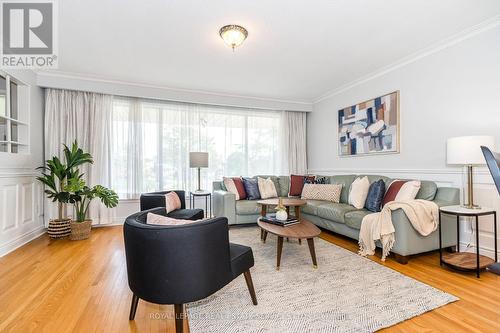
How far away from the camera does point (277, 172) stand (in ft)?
18.9

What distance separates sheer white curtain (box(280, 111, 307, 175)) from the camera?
18.7ft

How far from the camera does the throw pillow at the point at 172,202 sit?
3.44 metres

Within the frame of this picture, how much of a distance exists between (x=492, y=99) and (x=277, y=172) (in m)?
3.76

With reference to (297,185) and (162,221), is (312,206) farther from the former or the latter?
(162,221)

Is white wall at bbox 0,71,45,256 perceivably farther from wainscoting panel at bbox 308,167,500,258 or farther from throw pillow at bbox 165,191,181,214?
wainscoting panel at bbox 308,167,500,258

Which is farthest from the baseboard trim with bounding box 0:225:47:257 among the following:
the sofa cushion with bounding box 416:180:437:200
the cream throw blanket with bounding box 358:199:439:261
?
the sofa cushion with bounding box 416:180:437:200

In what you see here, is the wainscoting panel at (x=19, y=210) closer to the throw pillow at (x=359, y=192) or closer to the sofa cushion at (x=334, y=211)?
the sofa cushion at (x=334, y=211)

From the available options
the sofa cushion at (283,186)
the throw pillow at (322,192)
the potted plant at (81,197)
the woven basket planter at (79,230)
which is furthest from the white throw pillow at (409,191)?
the woven basket planter at (79,230)

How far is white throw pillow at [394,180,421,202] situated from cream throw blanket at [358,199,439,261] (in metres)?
0.24

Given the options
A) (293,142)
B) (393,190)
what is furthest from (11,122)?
(393,190)

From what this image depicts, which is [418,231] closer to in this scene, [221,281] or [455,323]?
[455,323]

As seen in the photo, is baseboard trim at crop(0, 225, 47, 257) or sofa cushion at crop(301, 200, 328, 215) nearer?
baseboard trim at crop(0, 225, 47, 257)

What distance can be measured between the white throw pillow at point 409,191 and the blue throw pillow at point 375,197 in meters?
0.21

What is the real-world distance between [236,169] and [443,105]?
365 cm
